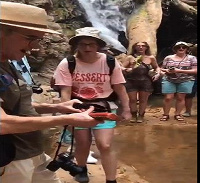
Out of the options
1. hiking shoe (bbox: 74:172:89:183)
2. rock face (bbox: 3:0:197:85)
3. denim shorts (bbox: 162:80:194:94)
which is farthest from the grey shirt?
denim shorts (bbox: 162:80:194:94)

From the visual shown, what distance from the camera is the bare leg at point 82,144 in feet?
11.4

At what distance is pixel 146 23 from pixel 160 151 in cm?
411

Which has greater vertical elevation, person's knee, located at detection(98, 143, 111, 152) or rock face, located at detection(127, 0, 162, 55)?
rock face, located at detection(127, 0, 162, 55)

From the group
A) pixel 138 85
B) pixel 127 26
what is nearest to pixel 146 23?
pixel 127 26

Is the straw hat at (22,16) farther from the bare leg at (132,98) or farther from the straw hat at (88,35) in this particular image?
the bare leg at (132,98)

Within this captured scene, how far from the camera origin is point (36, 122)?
5.99 ft

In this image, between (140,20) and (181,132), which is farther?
(140,20)

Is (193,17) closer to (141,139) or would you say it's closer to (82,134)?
(141,139)

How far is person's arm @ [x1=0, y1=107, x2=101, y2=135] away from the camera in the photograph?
1768 mm

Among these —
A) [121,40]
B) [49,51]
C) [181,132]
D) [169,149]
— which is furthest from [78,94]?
[121,40]

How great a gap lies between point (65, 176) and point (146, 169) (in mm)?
1008

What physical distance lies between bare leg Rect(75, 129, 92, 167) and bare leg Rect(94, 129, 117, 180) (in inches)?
5.8

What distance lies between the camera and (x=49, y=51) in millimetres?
8117

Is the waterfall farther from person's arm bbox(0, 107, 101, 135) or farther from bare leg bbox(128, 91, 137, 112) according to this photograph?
person's arm bbox(0, 107, 101, 135)
